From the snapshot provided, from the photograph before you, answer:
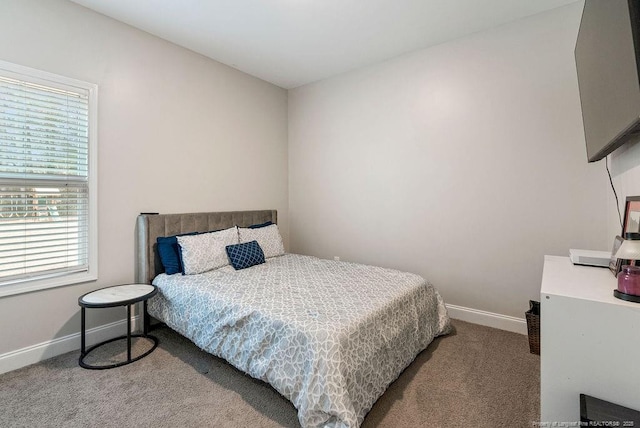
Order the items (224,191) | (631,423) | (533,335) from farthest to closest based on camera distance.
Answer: (224,191)
(533,335)
(631,423)

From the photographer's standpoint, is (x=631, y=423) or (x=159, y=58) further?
(x=159, y=58)

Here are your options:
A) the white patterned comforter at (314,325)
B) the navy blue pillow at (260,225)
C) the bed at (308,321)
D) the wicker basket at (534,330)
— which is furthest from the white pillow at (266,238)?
the wicker basket at (534,330)

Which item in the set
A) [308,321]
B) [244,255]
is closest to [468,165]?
[308,321]

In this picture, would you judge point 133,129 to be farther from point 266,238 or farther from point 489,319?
point 489,319

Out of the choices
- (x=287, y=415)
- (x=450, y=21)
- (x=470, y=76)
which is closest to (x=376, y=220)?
(x=470, y=76)

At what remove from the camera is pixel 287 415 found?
5.49ft

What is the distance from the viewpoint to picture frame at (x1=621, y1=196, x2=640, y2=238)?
4.66ft

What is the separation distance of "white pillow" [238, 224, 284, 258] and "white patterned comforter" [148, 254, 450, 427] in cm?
50

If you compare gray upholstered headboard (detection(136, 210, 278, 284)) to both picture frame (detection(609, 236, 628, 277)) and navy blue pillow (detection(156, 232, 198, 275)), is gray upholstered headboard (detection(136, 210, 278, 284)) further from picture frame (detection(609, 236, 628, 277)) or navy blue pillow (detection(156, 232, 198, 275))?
picture frame (detection(609, 236, 628, 277))

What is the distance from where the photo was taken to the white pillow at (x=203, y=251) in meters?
2.62

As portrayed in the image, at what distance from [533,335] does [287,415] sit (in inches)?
76.6

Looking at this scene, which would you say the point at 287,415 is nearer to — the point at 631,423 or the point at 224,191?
the point at 631,423

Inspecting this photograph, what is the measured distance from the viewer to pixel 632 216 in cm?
150

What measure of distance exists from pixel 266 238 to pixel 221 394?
1.73 metres
